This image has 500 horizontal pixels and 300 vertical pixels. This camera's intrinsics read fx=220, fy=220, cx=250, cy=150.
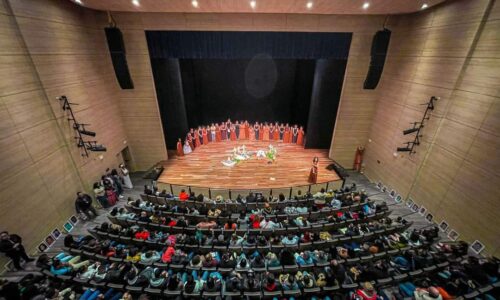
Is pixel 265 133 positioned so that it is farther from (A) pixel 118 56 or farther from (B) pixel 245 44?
(A) pixel 118 56

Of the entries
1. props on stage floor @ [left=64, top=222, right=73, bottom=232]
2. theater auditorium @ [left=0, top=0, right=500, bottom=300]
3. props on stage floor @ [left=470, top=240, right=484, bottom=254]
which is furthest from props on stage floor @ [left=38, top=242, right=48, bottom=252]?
props on stage floor @ [left=470, top=240, right=484, bottom=254]

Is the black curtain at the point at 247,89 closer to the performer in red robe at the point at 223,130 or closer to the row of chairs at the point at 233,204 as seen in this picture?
the performer in red robe at the point at 223,130

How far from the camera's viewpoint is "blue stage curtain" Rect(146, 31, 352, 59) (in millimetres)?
10984

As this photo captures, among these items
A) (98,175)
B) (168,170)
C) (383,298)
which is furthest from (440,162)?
(98,175)

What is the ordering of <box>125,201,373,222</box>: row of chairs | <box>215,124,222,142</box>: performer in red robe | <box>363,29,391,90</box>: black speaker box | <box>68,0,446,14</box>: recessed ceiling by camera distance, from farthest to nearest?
<box>215,124,222,142</box>: performer in red robe < <box>363,29,391,90</box>: black speaker box < <box>68,0,446,14</box>: recessed ceiling < <box>125,201,373,222</box>: row of chairs

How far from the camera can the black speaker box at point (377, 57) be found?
1066cm

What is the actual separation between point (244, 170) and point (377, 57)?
9.01m

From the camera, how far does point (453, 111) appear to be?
7.98 metres

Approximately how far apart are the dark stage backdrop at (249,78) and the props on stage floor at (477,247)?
8.37 m

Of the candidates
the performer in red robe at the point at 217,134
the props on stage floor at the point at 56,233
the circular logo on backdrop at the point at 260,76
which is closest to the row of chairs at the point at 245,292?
the props on stage floor at the point at 56,233

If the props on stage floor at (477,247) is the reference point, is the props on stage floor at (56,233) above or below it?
below

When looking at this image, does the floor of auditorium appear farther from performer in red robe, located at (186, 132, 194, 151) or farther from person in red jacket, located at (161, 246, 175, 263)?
person in red jacket, located at (161, 246, 175, 263)

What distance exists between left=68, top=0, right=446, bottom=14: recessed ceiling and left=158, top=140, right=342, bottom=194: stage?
7.44 meters

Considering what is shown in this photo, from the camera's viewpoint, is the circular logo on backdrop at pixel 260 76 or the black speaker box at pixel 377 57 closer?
the black speaker box at pixel 377 57
